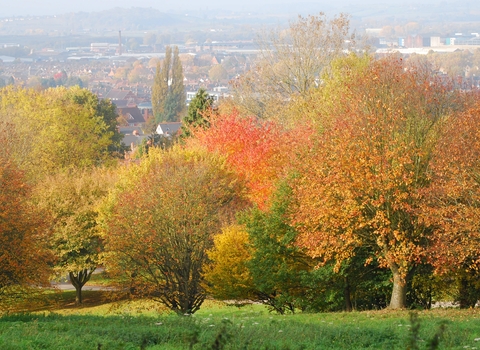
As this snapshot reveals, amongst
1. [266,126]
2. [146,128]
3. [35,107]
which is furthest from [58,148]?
[146,128]

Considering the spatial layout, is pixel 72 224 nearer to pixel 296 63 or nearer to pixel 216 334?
pixel 296 63

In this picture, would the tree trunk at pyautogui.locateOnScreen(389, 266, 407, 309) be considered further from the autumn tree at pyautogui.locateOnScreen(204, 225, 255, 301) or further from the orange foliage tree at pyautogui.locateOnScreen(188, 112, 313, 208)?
the orange foliage tree at pyautogui.locateOnScreen(188, 112, 313, 208)

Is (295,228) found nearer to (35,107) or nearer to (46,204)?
(46,204)

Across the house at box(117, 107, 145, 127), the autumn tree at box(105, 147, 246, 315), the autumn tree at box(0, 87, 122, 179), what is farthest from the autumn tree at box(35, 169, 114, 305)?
the house at box(117, 107, 145, 127)

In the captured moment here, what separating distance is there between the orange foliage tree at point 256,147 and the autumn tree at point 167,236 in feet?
10.6

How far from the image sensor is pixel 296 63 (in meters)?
53.5

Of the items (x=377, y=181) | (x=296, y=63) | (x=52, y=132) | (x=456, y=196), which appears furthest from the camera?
(x=52, y=132)

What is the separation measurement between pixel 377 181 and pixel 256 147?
18628 millimetres

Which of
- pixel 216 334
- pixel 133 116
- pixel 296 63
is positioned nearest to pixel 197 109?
pixel 296 63

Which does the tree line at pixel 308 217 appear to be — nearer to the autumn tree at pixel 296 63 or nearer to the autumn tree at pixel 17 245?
the autumn tree at pixel 17 245

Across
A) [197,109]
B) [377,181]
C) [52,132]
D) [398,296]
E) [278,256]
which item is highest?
[377,181]

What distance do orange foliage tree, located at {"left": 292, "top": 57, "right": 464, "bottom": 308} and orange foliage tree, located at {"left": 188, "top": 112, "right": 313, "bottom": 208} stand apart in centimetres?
486

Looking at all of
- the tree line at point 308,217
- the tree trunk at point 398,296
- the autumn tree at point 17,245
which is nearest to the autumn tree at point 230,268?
the tree line at point 308,217

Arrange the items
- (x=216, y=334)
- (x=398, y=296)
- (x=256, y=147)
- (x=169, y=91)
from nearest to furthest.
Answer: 1. (x=216, y=334)
2. (x=398, y=296)
3. (x=256, y=147)
4. (x=169, y=91)
